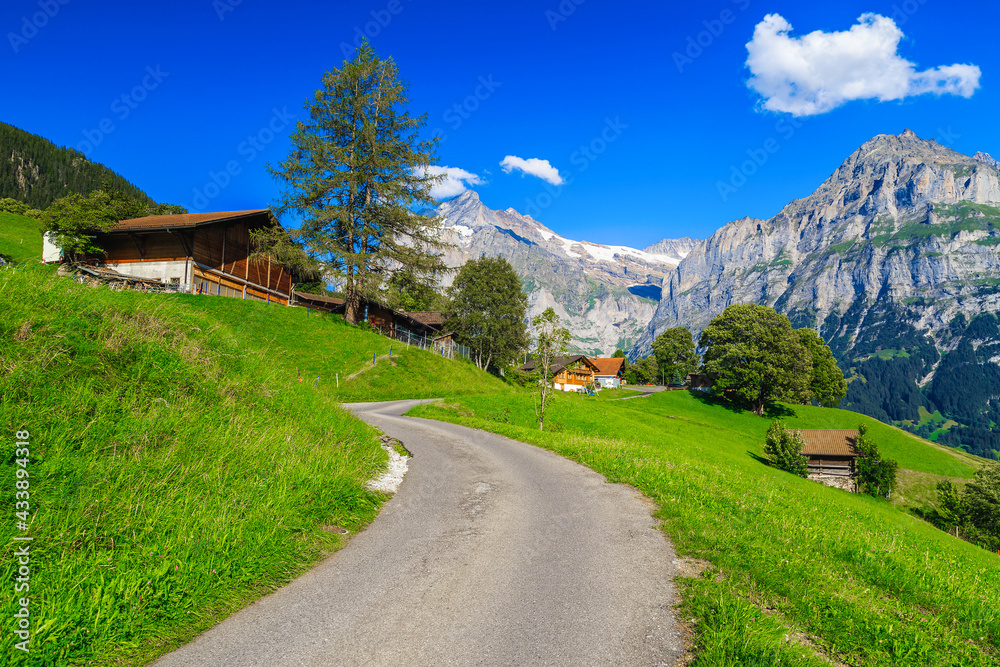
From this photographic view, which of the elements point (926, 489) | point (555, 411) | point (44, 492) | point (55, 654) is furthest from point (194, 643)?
point (926, 489)

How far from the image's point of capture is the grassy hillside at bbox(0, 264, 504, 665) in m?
4.54

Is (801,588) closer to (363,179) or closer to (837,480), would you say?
(363,179)

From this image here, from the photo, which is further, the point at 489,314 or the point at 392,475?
the point at 489,314

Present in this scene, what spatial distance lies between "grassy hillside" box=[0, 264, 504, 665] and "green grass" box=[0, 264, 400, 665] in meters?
0.02

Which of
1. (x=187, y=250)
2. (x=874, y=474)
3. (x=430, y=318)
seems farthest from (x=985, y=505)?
(x=187, y=250)

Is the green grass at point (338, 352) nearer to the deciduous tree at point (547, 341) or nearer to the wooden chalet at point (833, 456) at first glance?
the deciduous tree at point (547, 341)

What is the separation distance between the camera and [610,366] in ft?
413

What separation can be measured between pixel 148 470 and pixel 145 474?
206 mm

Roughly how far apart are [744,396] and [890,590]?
7458cm

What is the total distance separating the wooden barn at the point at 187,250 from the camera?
121ft

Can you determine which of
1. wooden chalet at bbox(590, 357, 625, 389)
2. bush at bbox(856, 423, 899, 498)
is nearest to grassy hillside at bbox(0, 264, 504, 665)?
bush at bbox(856, 423, 899, 498)

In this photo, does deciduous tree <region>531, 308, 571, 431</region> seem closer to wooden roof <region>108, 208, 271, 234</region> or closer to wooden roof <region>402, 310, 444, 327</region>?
wooden roof <region>108, 208, 271, 234</region>

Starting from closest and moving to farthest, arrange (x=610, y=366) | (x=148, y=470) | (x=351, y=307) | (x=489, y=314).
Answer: (x=148, y=470) < (x=351, y=307) < (x=489, y=314) < (x=610, y=366)

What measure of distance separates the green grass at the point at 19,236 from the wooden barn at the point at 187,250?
1067 inches
